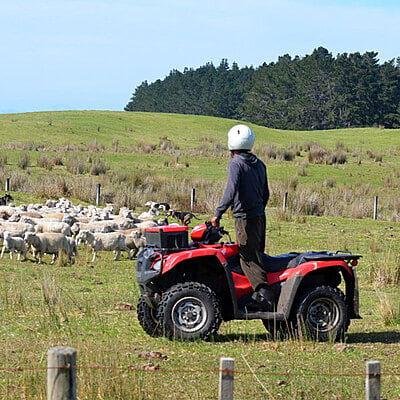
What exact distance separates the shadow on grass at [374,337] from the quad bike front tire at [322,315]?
1.42ft

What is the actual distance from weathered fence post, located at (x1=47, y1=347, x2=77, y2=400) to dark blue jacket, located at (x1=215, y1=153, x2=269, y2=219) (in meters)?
4.55

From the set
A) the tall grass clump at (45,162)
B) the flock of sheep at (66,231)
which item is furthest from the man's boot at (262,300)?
the tall grass clump at (45,162)

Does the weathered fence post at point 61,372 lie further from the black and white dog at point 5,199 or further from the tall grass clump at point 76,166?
the tall grass clump at point 76,166

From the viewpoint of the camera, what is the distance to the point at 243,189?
9.12 meters

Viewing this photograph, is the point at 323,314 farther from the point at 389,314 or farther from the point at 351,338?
the point at 389,314

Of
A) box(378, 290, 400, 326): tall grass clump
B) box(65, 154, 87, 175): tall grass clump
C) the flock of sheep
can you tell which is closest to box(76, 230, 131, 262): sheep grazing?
the flock of sheep

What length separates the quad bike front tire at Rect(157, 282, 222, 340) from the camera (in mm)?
9133

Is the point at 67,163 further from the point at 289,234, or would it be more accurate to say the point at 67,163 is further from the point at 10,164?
the point at 289,234

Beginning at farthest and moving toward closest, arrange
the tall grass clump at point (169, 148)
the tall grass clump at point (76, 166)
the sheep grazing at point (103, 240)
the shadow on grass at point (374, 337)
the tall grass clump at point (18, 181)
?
the tall grass clump at point (169, 148) < the tall grass clump at point (76, 166) < the tall grass clump at point (18, 181) < the sheep grazing at point (103, 240) < the shadow on grass at point (374, 337)

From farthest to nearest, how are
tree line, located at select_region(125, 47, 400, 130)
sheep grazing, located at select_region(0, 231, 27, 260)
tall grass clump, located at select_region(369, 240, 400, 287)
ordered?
tree line, located at select_region(125, 47, 400, 130), sheep grazing, located at select_region(0, 231, 27, 260), tall grass clump, located at select_region(369, 240, 400, 287)

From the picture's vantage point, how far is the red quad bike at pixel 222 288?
30.1 feet

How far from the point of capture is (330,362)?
27.5 ft

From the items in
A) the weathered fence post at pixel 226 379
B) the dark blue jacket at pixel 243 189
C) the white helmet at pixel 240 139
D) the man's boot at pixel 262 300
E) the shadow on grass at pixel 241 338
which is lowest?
the shadow on grass at pixel 241 338

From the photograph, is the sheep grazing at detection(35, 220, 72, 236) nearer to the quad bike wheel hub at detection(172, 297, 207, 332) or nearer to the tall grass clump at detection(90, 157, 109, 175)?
the quad bike wheel hub at detection(172, 297, 207, 332)
